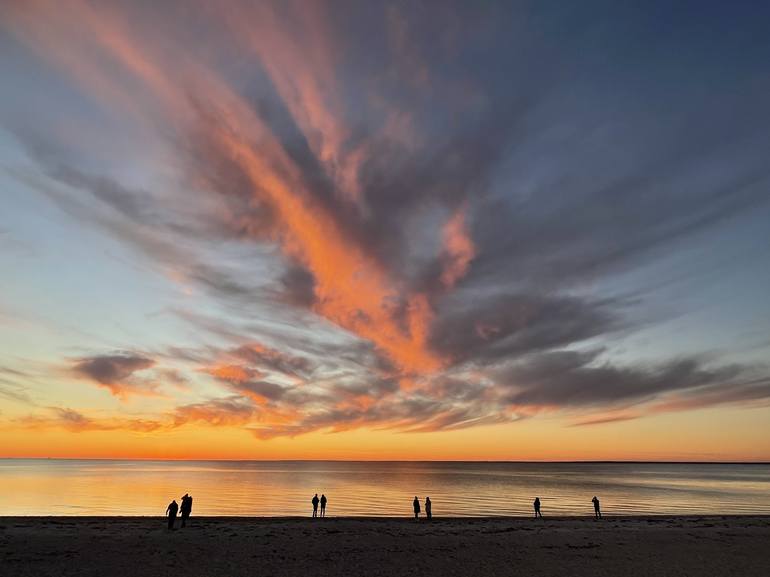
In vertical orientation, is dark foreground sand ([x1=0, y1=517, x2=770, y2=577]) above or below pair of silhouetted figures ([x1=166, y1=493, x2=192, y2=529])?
below

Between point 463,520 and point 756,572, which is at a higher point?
point 463,520

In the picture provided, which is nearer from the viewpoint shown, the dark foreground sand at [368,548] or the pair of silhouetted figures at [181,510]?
the dark foreground sand at [368,548]

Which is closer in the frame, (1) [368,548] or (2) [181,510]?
(1) [368,548]

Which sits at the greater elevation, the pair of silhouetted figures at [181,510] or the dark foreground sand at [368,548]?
the pair of silhouetted figures at [181,510]

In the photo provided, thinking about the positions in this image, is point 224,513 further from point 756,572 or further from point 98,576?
point 756,572

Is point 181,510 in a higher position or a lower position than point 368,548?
higher

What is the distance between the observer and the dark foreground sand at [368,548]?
24.6 metres

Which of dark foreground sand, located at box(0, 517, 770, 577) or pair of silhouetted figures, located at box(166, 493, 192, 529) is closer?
dark foreground sand, located at box(0, 517, 770, 577)

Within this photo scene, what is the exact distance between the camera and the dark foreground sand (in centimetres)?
2464

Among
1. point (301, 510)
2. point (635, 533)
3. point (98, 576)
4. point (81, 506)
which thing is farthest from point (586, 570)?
point (81, 506)

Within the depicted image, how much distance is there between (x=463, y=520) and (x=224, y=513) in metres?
31.7

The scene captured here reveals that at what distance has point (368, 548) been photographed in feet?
97.3

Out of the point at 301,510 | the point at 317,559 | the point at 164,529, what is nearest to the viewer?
the point at 317,559

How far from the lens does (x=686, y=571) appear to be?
25297mm
